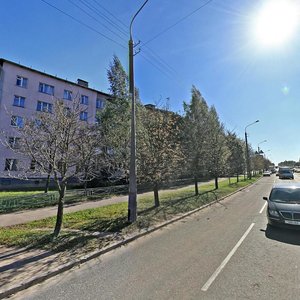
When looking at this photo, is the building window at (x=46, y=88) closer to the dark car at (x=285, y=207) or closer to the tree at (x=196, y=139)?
the tree at (x=196, y=139)

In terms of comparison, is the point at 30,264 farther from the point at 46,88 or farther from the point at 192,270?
the point at 46,88

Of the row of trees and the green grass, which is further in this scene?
the row of trees

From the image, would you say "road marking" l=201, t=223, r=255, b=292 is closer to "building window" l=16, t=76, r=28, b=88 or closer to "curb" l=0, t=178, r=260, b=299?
"curb" l=0, t=178, r=260, b=299

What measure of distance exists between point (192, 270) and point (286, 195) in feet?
19.7

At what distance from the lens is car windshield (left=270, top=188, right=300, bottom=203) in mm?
Answer: 9312

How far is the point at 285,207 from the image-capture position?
8680 mm

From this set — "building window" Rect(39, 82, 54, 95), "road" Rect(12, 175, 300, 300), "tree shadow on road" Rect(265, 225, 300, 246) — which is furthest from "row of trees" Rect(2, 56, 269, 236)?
"building window" Rect(39, 82, 54, 95)

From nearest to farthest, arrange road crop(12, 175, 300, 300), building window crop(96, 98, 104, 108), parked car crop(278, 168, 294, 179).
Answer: road crop(12, 175, 300, 300)
building window crop(96, 98, 104, 108)
parked car crop(278, 168, 294, 179)

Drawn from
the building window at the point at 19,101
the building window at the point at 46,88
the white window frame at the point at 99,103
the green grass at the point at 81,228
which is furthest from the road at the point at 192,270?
the white window frame at the point at 99,103

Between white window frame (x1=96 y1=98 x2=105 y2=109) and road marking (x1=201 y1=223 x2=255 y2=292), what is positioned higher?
white window frame (x1=96 y1=98 x2=105 y2=109)

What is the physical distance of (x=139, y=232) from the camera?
8.75m

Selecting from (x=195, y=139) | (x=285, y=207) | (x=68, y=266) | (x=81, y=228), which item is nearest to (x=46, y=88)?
(x=195, y=139)

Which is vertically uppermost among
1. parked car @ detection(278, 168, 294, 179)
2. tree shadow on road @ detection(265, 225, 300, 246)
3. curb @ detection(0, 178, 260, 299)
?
parked car @ detection(278, 168, 294, 179)

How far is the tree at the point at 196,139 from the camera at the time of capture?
19906 mm
